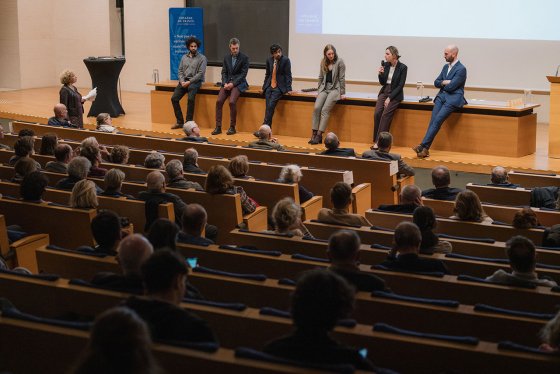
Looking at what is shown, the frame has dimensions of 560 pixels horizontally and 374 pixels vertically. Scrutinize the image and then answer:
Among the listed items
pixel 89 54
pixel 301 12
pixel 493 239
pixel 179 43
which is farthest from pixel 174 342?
pixel 89 54

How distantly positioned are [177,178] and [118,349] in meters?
4.07

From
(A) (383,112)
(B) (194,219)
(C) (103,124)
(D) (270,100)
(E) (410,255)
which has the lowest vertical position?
(E) (410,255)

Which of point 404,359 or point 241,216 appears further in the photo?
point 241,216

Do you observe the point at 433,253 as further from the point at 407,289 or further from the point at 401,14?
the point at 401,14

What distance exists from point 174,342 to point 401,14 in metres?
8.89

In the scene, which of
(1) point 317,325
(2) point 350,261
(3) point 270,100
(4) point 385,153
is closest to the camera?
(1) point 317,325

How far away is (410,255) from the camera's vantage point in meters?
4.12

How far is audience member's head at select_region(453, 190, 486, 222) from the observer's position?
5234 mm

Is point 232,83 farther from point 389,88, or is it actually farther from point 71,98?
point 389,88

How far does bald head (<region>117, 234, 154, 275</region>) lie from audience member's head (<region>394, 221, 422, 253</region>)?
1.30 meters

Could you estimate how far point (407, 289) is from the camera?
4.02 meters

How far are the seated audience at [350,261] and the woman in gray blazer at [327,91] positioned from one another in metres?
5.80

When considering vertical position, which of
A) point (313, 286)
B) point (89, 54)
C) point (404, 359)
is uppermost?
point (89, 54)

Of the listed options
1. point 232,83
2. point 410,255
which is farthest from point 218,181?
point 232,83
